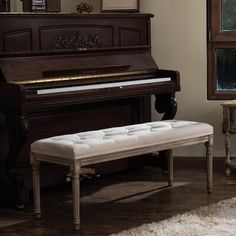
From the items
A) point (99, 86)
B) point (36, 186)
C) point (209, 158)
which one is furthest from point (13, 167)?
point (209, 158)

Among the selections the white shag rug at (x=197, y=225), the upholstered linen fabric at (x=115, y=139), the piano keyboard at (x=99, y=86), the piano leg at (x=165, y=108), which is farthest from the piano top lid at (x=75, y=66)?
the white shag rug at (x=197, y=225)

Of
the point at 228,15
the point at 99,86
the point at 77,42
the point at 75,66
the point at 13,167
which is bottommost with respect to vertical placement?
the point at 13,167

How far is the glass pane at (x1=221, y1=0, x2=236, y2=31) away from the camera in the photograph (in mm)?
5133

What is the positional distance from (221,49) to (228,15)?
28 cm

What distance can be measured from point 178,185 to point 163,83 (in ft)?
2.51

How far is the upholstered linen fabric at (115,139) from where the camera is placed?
3.62m

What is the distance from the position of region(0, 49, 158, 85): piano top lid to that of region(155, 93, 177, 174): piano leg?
9.6 inches

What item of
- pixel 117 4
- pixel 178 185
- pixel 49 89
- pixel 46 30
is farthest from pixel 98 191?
pixel 117 4

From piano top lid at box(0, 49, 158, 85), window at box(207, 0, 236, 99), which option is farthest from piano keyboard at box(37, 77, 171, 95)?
window at box(207, 0, 236, 99)

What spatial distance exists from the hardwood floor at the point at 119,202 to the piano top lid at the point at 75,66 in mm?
817

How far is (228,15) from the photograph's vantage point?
515 cm

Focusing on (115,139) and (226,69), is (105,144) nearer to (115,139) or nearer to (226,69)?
(115,139)

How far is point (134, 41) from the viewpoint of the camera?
16.3ft

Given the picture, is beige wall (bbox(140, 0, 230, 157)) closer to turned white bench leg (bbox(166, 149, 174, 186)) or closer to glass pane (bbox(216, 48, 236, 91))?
glass pane (bbox(216, 48, 236, 91))
